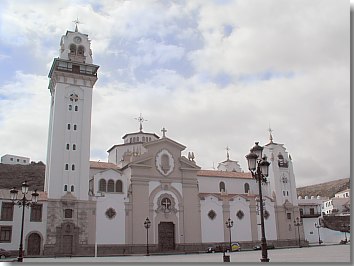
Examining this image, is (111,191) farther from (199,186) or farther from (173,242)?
(199,186)

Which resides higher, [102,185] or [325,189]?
[325,189]

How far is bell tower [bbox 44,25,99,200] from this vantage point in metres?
41.8

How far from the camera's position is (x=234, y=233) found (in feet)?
162

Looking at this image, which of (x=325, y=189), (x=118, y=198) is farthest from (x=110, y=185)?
(x=325, y=189)

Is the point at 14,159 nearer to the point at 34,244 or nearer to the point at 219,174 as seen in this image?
the point at 219,174

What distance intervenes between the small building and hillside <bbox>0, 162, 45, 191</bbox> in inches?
449

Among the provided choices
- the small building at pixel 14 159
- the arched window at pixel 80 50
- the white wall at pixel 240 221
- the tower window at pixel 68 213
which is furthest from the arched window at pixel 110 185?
the small building at pixel 14 159

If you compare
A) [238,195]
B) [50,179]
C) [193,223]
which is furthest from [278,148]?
[50,179]

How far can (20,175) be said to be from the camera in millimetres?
83688

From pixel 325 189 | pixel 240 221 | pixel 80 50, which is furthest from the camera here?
pixel 325 189

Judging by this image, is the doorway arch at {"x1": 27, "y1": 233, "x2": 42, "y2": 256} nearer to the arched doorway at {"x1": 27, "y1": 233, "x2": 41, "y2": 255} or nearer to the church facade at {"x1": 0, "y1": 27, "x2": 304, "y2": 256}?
the arched doorway at {"x1": 27, "y1": 233, "x2": 41, "y2": 255}

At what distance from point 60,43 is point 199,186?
25029mm

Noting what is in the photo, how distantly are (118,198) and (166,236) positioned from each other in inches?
279

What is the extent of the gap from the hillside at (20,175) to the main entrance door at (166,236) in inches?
1472
